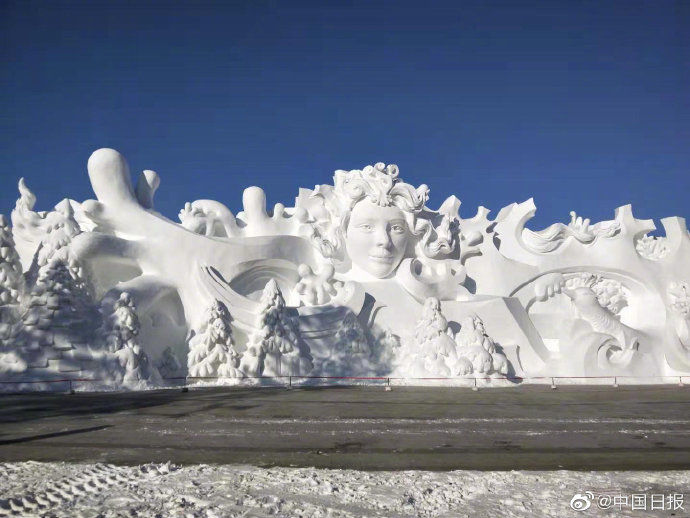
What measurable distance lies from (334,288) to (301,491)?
14.2 m

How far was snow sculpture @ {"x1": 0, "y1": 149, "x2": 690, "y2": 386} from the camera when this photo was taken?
603 inches

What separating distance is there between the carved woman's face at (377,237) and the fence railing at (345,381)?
4.04m

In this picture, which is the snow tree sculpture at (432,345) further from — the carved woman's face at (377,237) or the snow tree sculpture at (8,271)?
the snow tree sculpture at (8,271)

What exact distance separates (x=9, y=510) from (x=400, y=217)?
16322 millimetres

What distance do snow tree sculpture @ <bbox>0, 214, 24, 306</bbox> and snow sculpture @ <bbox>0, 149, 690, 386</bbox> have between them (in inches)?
1.5

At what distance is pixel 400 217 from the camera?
19891mm

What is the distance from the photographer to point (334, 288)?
1930cm

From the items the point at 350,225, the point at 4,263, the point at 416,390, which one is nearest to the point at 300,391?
the point at 416,390

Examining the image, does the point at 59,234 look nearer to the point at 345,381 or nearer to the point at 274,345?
the point at 274,345

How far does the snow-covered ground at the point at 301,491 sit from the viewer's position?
183 inches

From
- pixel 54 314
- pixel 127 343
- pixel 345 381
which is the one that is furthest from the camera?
pixel 345 381

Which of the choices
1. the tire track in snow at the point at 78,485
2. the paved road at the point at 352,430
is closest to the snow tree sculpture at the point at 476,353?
the paved road at the point at 352,430

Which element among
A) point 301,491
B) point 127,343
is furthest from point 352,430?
point 127,343

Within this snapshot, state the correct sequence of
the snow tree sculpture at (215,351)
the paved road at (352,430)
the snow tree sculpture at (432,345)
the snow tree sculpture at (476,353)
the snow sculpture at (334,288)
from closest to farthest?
the paved road at (352,430) → the snow sculpture at (334,288) → the snow tree sculpture at (215,351) → the snow tree sculpture at (476,353) → the snow tree sculpture at (432,345)
